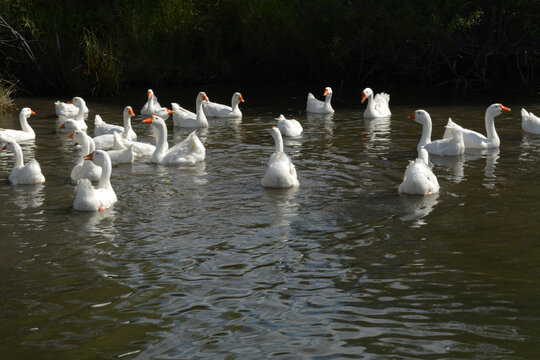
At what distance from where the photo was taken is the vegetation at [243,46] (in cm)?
2294

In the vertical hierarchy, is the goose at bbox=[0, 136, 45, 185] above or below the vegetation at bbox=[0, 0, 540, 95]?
below

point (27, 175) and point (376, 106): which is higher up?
point (376, 106)

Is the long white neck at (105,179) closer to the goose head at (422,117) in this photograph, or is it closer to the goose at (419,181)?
the goose at (419,181)

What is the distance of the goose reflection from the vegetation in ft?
42.1

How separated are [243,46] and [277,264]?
68.9 feet

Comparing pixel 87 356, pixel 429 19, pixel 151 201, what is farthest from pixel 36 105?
pixel 87 356

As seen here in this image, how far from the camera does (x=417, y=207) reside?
9.67 meters

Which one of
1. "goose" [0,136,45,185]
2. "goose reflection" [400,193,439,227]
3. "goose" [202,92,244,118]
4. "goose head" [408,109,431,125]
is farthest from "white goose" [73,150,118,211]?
"goose" [202,92,244,118]

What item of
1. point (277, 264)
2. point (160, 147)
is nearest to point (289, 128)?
point (160, 147)

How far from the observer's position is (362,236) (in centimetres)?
845

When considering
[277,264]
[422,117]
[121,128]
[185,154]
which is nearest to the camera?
[277,264]

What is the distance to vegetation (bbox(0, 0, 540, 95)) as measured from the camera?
903 inches

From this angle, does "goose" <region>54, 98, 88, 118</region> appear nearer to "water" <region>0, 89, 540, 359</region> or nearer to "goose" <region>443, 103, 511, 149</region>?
"water" <region>0, 89, 540, 359</region>

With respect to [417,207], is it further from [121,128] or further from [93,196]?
[121,128]
